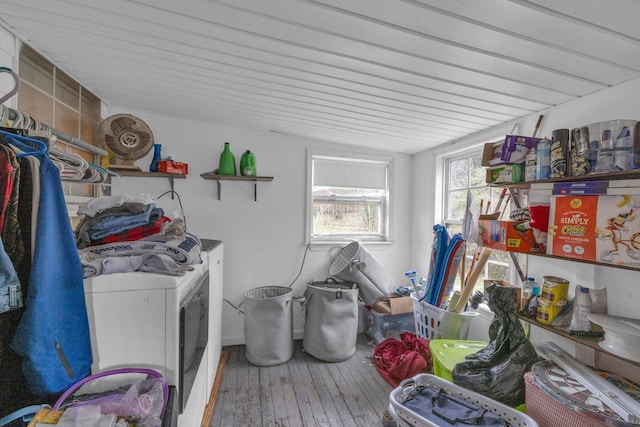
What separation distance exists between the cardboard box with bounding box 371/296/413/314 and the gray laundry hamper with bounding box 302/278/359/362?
314 mm

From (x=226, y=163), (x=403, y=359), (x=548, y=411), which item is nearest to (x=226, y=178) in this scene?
(x=226, y=163)

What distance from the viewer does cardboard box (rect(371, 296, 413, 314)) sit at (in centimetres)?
259

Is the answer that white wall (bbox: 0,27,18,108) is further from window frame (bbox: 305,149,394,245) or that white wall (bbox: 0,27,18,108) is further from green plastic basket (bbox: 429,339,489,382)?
green plastic basket (bbox: 429,339,489,382)

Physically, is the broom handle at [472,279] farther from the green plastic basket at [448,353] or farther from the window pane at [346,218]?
the window pane at [346,218]

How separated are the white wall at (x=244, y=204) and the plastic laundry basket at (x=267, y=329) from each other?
412 mm

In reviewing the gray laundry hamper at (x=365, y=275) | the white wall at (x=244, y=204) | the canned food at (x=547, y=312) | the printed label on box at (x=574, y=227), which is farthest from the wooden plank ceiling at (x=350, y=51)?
the gray laundry hamper at (x=365, y=275)

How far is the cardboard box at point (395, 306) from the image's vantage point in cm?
259

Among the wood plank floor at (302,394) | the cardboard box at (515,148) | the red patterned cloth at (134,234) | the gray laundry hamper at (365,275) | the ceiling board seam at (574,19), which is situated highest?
the ceiling board seam at (574,19)

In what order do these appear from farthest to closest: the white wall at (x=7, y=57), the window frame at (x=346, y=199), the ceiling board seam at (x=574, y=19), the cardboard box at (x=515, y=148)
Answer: the window frame at (x=346, y=199), the cardboard box at (x=515, y=148), the white wall at (x=7, y=57), the ceiling board seam at (x=574, y=19)

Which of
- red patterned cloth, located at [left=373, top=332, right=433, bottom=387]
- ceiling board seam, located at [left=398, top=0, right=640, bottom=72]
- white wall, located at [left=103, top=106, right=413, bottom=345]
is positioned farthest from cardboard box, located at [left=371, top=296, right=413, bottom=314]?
ceiling board seam, located at [left=398, top=0, right=640, bottom=72]

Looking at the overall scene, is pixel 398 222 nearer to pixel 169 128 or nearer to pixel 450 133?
pixel 450 133

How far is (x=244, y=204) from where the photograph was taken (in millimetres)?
2697

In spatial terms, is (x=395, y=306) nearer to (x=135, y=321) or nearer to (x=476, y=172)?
(x=476, y=172)

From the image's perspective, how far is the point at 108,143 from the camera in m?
2.24
